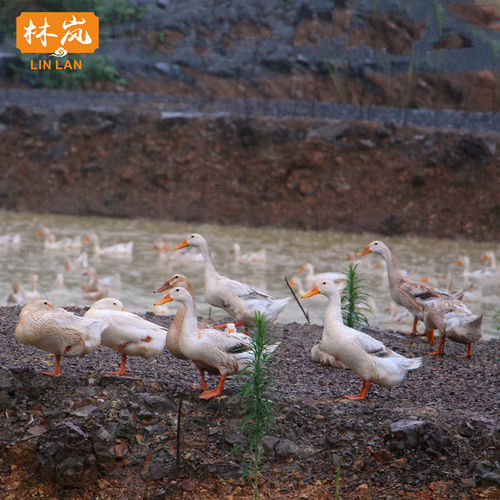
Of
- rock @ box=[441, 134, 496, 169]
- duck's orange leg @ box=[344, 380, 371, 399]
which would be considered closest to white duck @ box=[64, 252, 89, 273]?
duck's orange leg @ box=[344, 380, 371, 399]

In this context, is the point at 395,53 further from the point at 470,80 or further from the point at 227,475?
the point at 227,475

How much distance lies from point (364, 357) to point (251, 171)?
107 feet

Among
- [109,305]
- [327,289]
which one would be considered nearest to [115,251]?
[109,305]

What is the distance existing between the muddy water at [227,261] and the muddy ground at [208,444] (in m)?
5.56

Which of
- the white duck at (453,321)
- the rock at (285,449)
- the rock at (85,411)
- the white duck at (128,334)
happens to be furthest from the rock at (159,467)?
the white duck at (453,321)

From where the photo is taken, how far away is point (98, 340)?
716 cm

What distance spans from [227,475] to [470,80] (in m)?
46.1

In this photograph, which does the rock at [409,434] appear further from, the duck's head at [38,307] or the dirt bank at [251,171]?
the dirt bank at [251,171]

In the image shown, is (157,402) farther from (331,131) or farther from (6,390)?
(331,131)

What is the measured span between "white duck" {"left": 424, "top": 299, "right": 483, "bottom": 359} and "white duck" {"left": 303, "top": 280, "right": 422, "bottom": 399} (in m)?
1.89

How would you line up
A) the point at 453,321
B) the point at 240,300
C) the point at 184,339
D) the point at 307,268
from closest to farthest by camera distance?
the point at 184,339 → the point at 453,321 → the point at 240,300 → the point at 307,268

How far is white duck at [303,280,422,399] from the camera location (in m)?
7.29

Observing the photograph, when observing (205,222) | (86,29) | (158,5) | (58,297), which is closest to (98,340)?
(58,297)

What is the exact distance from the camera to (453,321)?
9289mm
